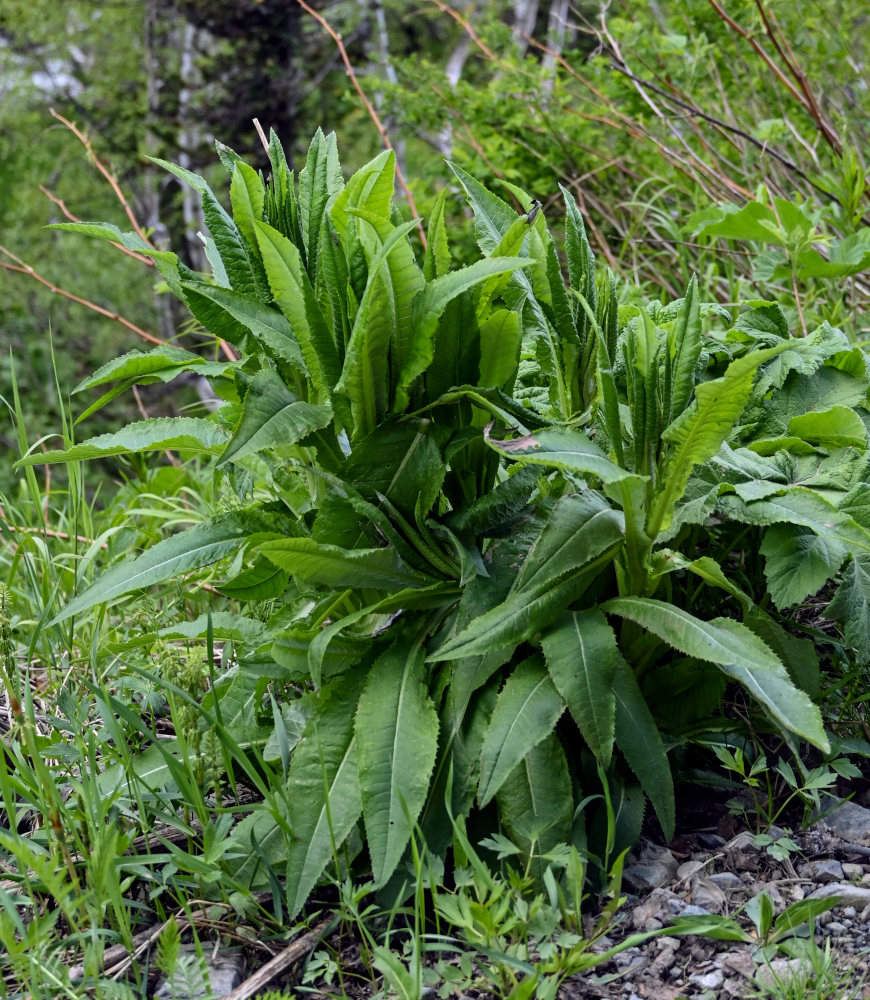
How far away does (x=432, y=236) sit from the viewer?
5.27 ft

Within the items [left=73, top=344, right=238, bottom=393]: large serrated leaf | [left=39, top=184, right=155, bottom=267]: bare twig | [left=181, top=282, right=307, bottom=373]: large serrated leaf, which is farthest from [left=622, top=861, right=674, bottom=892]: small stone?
[left=39, top=184, right=155, bottom=267]: bare twig

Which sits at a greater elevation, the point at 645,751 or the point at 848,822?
the point at 645,751

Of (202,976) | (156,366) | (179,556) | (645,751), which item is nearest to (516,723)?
(645,751)

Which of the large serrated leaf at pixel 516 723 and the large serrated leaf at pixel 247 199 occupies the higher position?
the large serrated leaf at pixel 247 199

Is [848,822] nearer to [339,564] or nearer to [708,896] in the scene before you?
[708,896]

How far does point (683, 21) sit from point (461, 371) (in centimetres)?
340

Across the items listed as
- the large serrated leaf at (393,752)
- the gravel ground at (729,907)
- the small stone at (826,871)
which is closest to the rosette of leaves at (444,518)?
the large serrated leaf at (393,752)

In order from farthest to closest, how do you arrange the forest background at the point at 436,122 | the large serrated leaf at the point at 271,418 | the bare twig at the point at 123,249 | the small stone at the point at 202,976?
the forest background at the point at 436,122 < the bare twig at the point at 123,249 < the large serrated leaf at the point at 271,418 < the small stone at the point at 202,976

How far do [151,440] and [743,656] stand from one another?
3.39ft

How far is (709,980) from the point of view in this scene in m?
1.33

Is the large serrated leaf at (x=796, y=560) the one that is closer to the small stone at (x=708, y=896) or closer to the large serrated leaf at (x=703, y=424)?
the large serrated leaf at (x=703, y=424)

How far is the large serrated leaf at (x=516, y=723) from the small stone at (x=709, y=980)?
37cm

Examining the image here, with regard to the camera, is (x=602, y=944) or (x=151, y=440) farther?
(x=151, y=440)

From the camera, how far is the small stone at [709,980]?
51.8 inches
